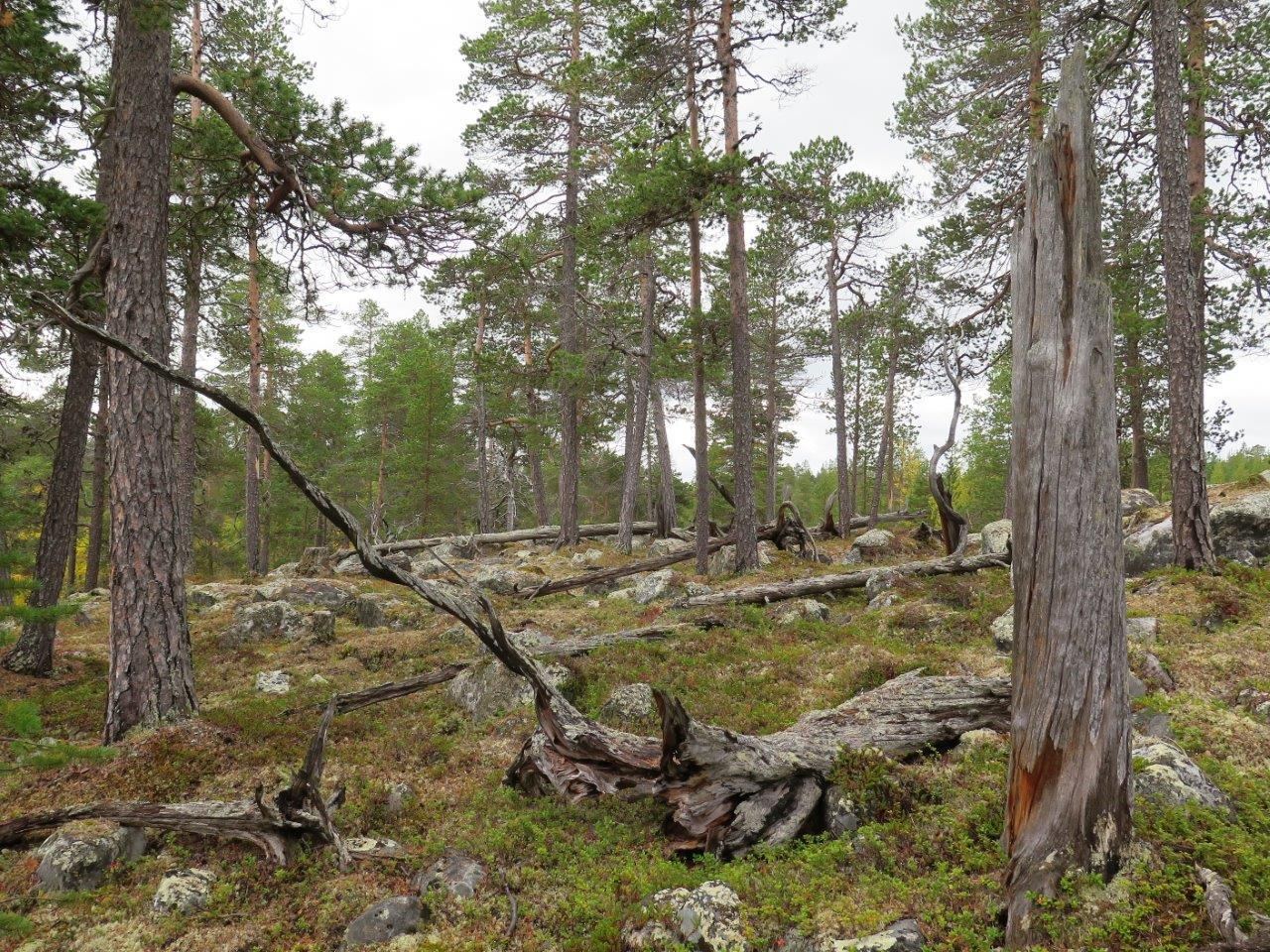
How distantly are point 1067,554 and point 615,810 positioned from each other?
13.8ft

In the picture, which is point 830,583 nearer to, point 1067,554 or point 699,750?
point 699,750

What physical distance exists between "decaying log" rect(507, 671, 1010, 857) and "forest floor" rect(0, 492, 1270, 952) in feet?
0.71

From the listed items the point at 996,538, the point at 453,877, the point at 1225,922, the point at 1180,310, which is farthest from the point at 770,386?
the point at 1225,922

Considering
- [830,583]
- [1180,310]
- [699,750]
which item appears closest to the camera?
[699,750]

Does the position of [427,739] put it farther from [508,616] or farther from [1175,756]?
[1175,756]

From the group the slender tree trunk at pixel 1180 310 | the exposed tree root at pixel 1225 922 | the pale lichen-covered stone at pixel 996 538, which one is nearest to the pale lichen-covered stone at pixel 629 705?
the exposed tree root at pixel 1225 922

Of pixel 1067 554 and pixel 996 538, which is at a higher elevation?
pixel 1067 554

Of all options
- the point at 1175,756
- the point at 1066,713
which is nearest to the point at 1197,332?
the point at 1175,756

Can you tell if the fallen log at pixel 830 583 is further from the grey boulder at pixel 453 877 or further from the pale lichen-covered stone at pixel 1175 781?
the pale lichen-covered stone at pixel 1175 781

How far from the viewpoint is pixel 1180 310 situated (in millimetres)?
9742

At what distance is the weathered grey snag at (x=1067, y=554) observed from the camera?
3.75 metres

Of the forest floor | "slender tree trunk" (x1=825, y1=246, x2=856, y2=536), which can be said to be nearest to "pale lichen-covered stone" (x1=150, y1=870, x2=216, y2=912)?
the forest floor

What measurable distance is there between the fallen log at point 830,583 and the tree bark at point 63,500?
9.62 meters

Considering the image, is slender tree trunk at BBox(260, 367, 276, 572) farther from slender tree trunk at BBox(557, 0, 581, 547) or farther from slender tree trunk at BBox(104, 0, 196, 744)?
slender tree trunk at BBox(104, 0, 196, 744)
